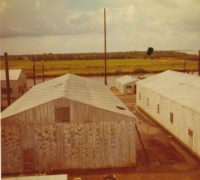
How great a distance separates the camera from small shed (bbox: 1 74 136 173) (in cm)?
1822

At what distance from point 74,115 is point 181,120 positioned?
27.1 ft

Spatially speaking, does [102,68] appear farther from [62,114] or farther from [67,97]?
[62,114]

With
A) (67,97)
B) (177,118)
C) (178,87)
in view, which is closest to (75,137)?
(67,97)

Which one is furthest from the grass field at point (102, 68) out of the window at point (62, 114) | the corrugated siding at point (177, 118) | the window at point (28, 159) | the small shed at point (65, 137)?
the window at point (62, 114)

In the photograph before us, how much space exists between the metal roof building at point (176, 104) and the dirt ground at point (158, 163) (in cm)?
74

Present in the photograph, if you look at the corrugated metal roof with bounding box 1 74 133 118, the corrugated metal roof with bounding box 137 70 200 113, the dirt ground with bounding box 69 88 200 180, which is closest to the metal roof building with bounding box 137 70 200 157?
the corrugated metal roof with bounding box 137 70 200 113

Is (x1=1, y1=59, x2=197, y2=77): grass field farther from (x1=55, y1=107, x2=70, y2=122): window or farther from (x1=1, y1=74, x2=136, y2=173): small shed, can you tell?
(x1=55, y1=107, x2=70, y2=122): window

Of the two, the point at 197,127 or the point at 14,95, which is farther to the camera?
the point at 14,95

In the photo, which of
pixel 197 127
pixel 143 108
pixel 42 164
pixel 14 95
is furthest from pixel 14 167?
pixel 14 95

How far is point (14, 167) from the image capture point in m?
18.5

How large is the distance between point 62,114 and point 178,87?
13448 millimetres

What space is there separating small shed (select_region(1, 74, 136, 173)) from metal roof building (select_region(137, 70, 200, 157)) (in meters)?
4.30

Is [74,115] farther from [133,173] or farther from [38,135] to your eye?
[133,173]

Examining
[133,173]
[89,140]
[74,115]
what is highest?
[74,115]
